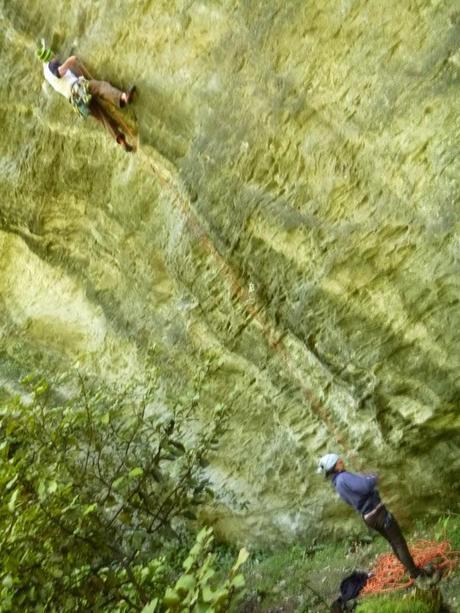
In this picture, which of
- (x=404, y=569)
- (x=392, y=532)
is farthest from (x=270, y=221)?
(x=404, y=569)

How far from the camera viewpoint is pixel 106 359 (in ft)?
33.9

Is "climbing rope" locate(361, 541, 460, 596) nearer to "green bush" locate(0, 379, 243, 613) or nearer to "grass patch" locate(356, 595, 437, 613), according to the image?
"grass patch" locate(356, 595, 437, 613)

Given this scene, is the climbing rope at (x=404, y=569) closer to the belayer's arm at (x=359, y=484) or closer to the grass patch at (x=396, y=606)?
the grass patch at (x=396, y=606)

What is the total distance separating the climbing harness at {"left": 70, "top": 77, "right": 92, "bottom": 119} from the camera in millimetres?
7707

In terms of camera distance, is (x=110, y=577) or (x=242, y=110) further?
(x=242, y=110)

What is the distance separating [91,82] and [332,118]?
3.41 m

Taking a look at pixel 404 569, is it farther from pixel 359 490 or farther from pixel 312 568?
pixel 312 568

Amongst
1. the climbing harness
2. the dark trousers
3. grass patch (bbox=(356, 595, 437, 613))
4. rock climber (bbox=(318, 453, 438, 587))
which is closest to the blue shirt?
rock climber (bbox=(318, 453, 438, 587))

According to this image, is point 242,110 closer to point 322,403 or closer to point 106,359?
point 322,403

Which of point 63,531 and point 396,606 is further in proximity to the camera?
point 396,606

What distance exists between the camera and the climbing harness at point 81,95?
303 inches

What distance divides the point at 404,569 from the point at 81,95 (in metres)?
6.99

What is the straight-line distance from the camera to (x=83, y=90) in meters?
7.71

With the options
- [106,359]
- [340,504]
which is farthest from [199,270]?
[340,504]
